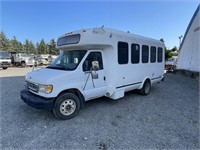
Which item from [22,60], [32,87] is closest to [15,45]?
[22,60]

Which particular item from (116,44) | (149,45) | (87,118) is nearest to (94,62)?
(116,44)

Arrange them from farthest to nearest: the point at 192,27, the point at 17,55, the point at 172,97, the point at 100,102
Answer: the point at 17,55, the point at 192,27, the point at 172,97, the point at 100,102

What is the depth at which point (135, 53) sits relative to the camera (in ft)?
19.4

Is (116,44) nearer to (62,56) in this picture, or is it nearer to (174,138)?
(62,56)

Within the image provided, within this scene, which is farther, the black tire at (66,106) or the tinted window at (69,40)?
the tinted window at (69,40)

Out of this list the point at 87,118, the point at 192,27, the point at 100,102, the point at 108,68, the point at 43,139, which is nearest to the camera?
the point at 43,139

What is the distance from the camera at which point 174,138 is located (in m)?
3.29

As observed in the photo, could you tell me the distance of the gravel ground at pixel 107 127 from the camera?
10.2ft

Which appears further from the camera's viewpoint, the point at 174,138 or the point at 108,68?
the point at 108,68

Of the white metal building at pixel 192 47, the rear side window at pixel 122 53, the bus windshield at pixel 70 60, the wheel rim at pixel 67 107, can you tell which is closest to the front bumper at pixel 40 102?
the wheel rim at pixel 67 107

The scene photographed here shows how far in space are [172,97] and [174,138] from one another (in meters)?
3.53

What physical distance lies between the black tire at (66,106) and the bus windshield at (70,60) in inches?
33.8

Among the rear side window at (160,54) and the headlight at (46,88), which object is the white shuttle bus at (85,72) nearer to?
the headlight at (46,88)

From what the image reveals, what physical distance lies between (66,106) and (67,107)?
0.05m
